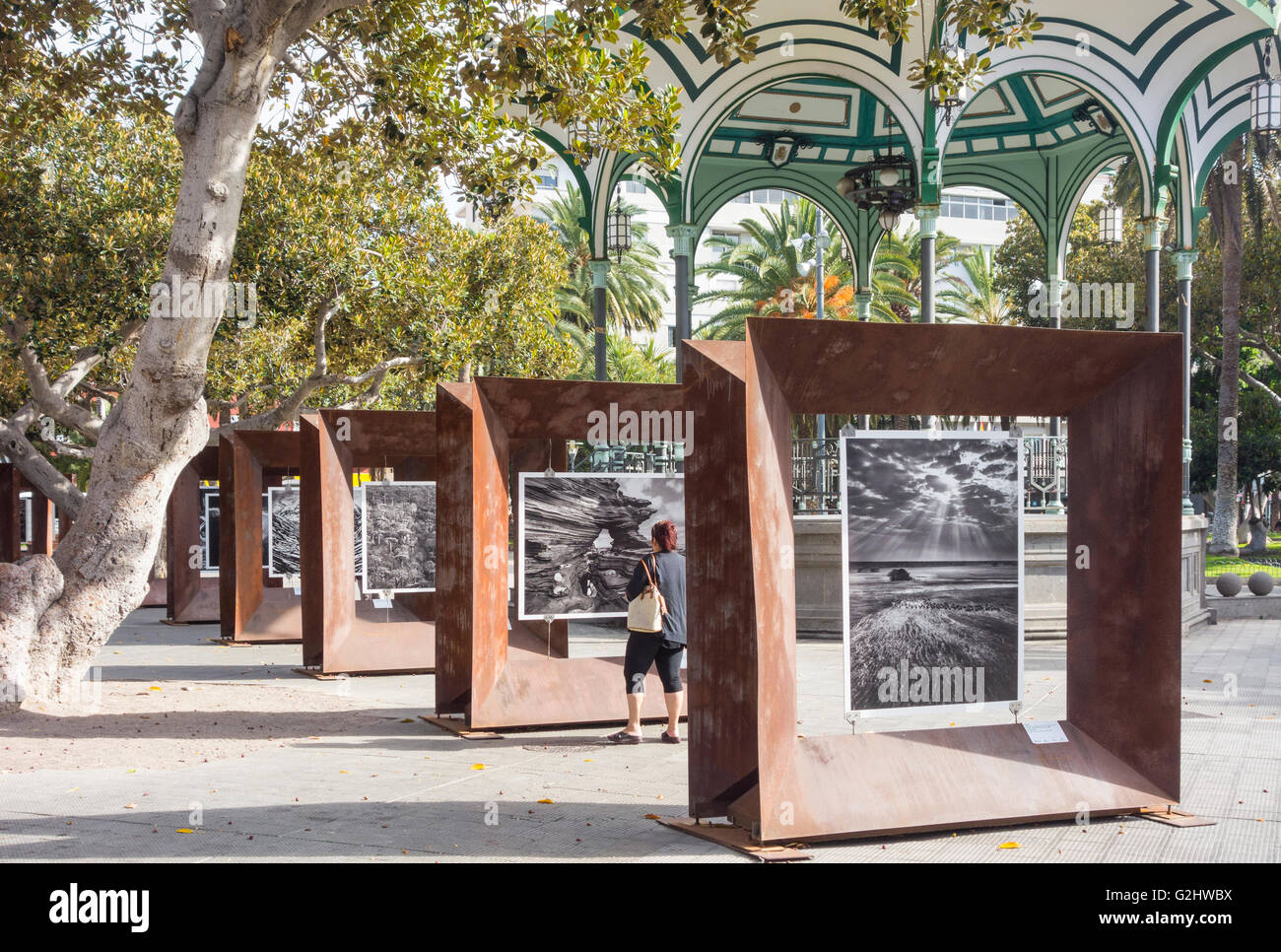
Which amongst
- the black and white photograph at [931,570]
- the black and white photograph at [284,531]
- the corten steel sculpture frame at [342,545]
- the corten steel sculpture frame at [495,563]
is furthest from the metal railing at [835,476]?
the black and white photograph at [931,570]

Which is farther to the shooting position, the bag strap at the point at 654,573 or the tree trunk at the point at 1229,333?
the tree trunk at the point at 1229,333

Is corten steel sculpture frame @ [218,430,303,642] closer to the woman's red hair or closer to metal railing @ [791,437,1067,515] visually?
metal railing @ [791,437,1067,515]

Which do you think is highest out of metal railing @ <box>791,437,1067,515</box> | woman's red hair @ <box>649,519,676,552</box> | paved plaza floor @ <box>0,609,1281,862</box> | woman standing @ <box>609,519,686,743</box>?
metal railing @ <box>791,437,1067,515</box>

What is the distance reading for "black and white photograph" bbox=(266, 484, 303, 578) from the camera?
17.2 meters

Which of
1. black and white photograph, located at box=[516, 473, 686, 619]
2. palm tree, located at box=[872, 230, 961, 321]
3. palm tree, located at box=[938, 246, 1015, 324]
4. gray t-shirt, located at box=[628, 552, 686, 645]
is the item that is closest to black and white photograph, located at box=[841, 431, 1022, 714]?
gray t-shirt, located at box=[628, 552, 686, 645]

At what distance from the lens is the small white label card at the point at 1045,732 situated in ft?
21.9

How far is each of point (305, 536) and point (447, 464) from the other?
4043mm

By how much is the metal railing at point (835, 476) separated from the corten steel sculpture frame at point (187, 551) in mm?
9838

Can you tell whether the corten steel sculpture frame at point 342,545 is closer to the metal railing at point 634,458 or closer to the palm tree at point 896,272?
the metal railing at point 634,458

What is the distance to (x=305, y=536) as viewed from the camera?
1319cm

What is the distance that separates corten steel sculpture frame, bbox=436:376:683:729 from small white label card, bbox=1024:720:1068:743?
3701 millimetres

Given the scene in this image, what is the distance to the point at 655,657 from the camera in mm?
8812

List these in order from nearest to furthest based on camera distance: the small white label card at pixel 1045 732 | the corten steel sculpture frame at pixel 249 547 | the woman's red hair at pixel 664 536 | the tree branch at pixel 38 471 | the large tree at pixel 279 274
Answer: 1. the small white label card at pixel 1045 732
2. the woman's red hair at pixel 664 536
3. the corten steel sculpture frame at pixel 249 547
4. the large tree at pixel 279 274
5. the tree branch at pixel 38 471

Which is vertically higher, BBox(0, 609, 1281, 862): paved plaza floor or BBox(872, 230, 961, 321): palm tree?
BBox(872, 230, 961, 321): palm tree
